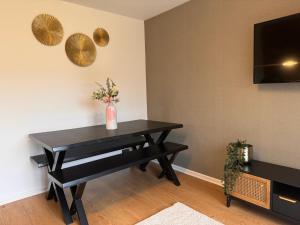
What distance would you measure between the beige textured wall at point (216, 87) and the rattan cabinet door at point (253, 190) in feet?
1.29

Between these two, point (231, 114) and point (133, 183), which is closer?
point (231, 114)

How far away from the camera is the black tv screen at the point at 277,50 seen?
1.92 metres

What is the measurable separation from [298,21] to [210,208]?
1934 mm

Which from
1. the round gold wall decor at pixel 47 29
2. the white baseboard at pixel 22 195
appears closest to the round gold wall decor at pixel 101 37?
the round gold wall decor at pixel 47 29

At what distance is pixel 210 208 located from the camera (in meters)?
2.27

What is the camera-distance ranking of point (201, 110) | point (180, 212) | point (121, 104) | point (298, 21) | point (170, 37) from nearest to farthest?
point (298, 21), point (180, 212), point (201, 110), point (170, 37), point (121, 104)

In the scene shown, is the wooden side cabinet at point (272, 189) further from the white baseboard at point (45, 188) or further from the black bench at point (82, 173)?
the black bench at point (82, 173)

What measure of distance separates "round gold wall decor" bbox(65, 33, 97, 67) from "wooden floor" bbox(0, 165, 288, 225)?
1.67 m

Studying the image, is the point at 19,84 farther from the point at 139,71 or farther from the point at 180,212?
the point at 180,212

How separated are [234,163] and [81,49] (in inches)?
92.1

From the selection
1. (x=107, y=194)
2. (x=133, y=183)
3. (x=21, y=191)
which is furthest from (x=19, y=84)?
(x=133, y=183)

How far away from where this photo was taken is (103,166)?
7.35 feet

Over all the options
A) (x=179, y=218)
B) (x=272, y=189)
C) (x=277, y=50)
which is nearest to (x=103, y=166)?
(x=179, y=218)

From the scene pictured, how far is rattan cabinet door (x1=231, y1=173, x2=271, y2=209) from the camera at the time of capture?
1.97 meters
